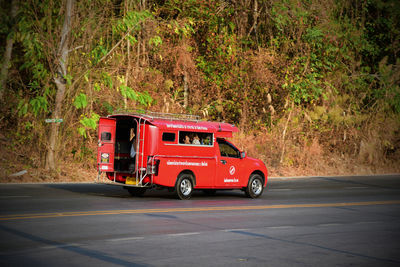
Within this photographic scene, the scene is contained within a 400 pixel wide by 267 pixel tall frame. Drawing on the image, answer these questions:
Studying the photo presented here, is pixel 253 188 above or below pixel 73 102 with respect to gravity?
below

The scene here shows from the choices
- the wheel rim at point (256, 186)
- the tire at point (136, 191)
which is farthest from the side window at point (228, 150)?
the tire at point (136, 191)

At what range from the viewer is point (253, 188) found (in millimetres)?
19578

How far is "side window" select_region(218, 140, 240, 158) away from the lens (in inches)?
766

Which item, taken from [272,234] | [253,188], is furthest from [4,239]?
[253,188]

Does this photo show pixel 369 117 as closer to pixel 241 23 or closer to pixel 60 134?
pixel 241 23

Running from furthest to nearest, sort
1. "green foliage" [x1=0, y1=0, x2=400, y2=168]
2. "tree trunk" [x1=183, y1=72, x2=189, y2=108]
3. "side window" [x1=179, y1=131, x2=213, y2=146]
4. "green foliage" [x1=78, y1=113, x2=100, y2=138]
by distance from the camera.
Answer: "tree trunk" [x1=183, y1=72, x2=189, y2=108] → "green foliage" [x1=0, y1=0, x2=400, y2=168] → "green foliage" [x1=78, y1=113, x2=100, y2=138] → "side window" [x1=179, y1=131, x2=213, y2=146]

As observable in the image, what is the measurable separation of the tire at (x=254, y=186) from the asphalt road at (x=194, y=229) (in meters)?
0.27

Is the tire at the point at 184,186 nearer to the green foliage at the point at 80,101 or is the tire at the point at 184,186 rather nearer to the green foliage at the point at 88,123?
the green foliage at the point at 88,123

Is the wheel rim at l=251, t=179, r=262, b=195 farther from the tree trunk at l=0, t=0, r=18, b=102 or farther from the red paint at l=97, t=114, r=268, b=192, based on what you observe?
the tree trunk at l=0, t=0, r=18, b=102

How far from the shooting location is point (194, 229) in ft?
39.7

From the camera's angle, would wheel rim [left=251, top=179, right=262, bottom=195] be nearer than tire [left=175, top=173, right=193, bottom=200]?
No

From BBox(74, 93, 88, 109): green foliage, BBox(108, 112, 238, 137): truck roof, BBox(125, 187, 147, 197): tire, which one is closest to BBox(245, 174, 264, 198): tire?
BBox(108, 112, 238, 137): truck roof

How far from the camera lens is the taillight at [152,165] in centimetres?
1752

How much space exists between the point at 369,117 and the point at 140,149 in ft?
77.0
